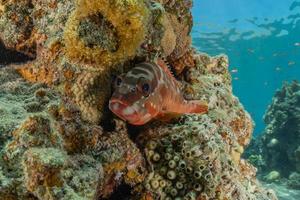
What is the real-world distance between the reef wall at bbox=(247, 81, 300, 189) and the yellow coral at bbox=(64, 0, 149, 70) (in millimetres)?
14241

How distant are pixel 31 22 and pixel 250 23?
41.8 meters

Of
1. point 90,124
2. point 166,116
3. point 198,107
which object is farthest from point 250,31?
point 90,124

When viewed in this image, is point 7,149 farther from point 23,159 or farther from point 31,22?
point 31,22

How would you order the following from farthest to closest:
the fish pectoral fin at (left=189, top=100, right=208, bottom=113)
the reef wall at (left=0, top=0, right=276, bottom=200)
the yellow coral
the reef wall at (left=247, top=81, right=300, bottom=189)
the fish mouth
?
the reef wall at (left=247, top=81, right=300, bottom=189) → the fish pectoral fin at (left=189, top=100, right=208, bottom=113) → the yellow coral → the fish mouth → the reef wall at (left=0, top=0, right=276, bottom=200)

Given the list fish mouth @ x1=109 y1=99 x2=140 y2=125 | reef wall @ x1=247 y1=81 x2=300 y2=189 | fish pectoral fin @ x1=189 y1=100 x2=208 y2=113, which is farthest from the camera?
reef wall @ x1=247 y1=81 x2=300 y2=189

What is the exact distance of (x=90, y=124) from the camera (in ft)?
11.1

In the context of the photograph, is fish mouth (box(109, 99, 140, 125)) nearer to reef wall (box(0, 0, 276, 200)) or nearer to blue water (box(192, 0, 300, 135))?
reef wall (box(0, 0, 276, 200))

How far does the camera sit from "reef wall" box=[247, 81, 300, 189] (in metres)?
16.4

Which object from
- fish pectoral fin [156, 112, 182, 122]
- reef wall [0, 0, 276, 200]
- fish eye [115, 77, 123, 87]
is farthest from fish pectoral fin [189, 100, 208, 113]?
fish eye [115, 77, 123, 87]

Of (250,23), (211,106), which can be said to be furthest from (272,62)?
(211,106)

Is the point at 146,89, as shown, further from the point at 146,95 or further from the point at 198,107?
the point at 198,107

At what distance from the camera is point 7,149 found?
2580 mm

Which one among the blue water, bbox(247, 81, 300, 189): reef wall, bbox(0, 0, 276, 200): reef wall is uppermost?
the blue water

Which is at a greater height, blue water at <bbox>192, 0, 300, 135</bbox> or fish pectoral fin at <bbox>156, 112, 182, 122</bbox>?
blue water at <bbox>192, 0, 300, 135</bbox>
